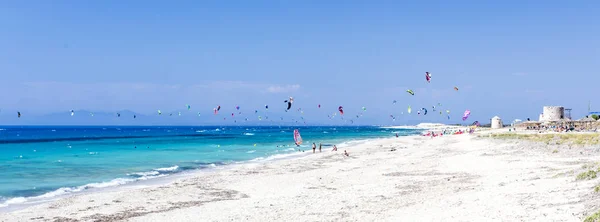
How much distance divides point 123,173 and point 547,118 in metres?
63.9

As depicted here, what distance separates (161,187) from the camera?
2134cm

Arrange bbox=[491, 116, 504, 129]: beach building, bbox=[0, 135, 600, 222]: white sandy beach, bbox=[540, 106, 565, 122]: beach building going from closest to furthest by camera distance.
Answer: bbox=[0, 135, 600, 222]: white sandy beach < bbox=[540, 106, 565, 122]: beach building < bbox=[491, 116, 504, 129]: beach building

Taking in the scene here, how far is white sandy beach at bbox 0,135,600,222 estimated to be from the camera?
12060mm

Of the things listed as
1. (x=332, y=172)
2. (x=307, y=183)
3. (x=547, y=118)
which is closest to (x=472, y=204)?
(x=307, y=183)

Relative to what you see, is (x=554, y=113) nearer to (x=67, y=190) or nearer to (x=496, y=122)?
(x=496, y=122)

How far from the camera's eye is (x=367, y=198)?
631 inches

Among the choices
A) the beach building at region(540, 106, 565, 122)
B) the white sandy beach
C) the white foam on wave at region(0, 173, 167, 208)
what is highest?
the beach building at region(540, 106, 565, 122)

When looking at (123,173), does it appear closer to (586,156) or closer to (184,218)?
(184,218)

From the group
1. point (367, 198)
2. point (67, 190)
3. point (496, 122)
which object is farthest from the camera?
point (496, 122)

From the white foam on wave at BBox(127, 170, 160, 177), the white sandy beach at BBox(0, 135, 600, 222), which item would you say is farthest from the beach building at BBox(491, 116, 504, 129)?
the white foam on wave at BBox(127, 170, 160, 177)

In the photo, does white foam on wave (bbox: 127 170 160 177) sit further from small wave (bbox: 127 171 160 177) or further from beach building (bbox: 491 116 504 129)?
beach building (bbox: 491 116 504 129)

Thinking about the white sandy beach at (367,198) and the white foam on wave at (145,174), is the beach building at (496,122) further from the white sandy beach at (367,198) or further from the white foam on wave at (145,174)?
the white foam on wave at (145,174)

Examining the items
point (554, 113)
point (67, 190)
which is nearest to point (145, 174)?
point (67, 190)

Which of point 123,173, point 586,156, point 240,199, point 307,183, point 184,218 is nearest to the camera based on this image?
point 184,218
